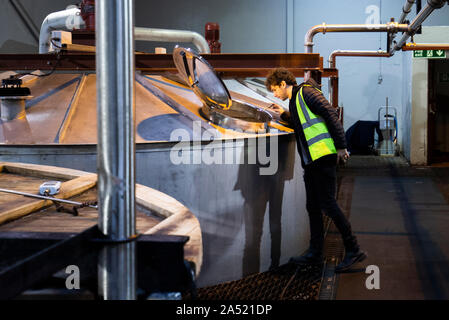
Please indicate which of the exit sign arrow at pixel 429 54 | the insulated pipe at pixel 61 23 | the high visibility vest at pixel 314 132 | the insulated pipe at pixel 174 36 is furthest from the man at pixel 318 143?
the exit sign arrow at pixel 429 54

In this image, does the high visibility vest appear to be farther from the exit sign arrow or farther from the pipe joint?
the exit sign arrow

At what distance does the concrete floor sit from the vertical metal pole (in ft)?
9.47

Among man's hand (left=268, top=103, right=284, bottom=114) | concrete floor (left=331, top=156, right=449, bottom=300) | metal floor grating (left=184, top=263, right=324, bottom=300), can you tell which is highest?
man's hand (left=268, top=103, right=284, bottom=114)

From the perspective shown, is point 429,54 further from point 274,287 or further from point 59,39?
point 274,287

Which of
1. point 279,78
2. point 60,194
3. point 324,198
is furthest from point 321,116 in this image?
point 60,194

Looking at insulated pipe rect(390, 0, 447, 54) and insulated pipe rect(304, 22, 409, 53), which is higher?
insulated pipe rect(304, 22, 409, 53)

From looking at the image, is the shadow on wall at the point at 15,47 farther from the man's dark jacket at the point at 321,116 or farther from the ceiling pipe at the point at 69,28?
the man's dark jacket at the point at 321,116

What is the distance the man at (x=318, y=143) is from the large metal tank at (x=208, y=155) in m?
0.30

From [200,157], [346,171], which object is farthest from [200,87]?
[346,171]

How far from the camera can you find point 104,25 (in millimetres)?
910

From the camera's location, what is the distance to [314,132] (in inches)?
150

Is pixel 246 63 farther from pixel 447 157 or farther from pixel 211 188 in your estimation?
pixel 447 157

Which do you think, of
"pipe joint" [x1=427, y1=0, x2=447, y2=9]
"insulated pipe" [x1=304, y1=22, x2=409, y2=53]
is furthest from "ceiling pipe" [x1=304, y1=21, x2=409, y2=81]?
"pipe joint" [x1=427, y1=0, x2=447, y2=9]

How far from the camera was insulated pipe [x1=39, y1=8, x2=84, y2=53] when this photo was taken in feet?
21.1
